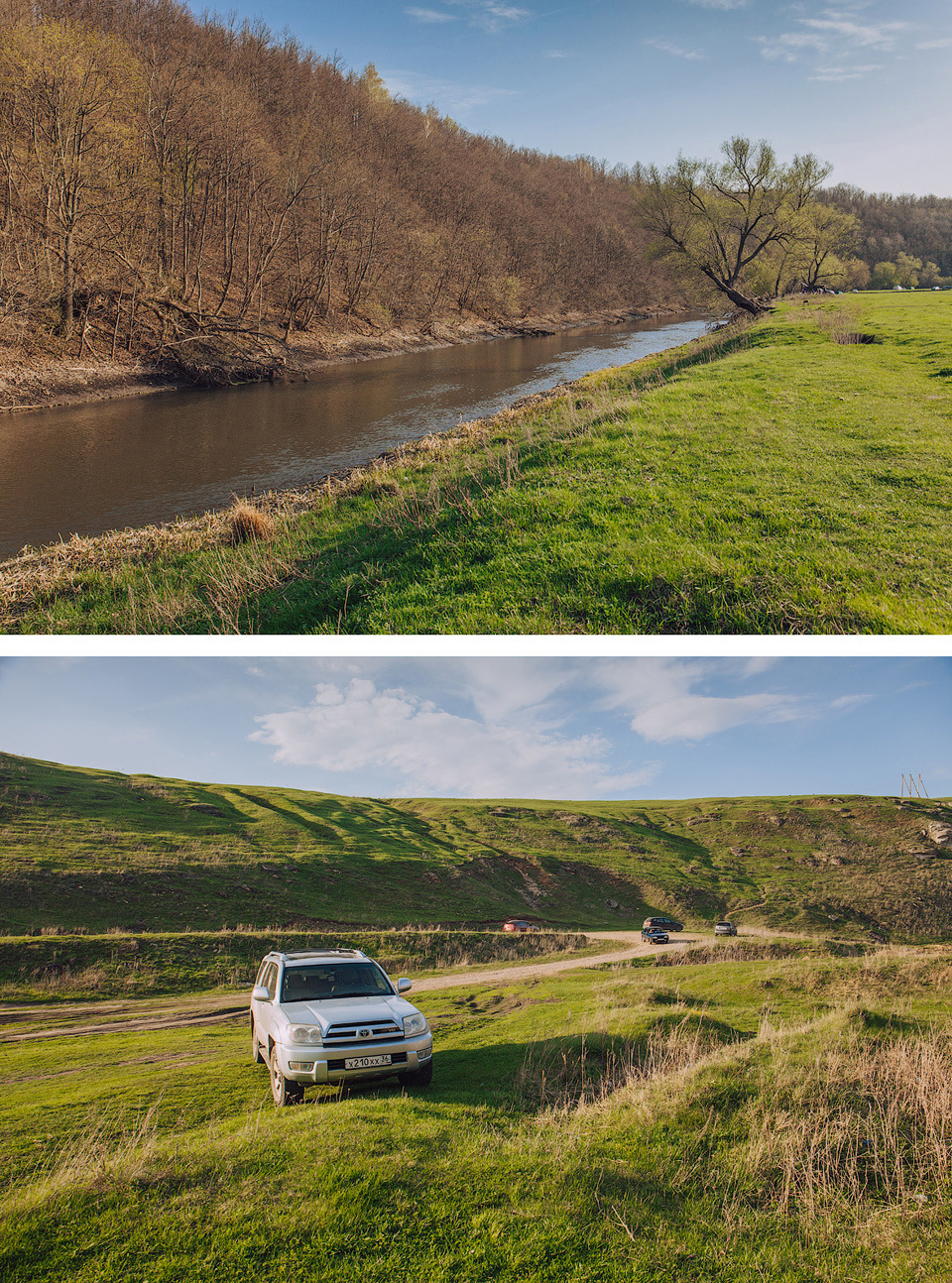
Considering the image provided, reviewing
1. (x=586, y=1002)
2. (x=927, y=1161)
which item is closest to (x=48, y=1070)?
(x=586, y=1002)

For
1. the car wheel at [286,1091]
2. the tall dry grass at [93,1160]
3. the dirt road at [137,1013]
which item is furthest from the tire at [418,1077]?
the dirt road at [137,1013]

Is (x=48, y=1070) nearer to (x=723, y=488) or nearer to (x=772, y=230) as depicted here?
(x=723, y=488)

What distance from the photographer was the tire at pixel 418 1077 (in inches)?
305

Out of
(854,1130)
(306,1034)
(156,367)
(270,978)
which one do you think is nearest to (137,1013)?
(270,978)

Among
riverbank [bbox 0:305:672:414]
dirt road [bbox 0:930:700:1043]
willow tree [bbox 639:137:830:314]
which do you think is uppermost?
willow tree [bbox 639:137:830:314]

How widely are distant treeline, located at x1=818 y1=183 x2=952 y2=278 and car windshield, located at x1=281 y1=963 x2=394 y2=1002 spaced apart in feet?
563

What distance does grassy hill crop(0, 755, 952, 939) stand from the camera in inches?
866

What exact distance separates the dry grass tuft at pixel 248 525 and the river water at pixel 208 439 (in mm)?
3915

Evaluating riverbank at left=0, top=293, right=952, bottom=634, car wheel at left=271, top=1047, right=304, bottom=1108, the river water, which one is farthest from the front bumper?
the river water

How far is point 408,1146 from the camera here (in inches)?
226

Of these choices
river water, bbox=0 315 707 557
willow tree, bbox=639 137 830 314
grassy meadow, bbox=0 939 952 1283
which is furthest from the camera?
willow tree, bbox=639 137 830 314

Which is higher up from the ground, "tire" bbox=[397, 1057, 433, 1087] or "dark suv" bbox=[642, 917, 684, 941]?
"tire" bbox=[397, 1057, 433, 1087]

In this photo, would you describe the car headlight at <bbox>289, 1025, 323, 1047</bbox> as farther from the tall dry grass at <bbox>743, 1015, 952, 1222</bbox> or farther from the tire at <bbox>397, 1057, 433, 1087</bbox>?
the tall dry grass at <bbox>743, 1015, 952, 1222</bbox>

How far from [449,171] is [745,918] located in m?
129
